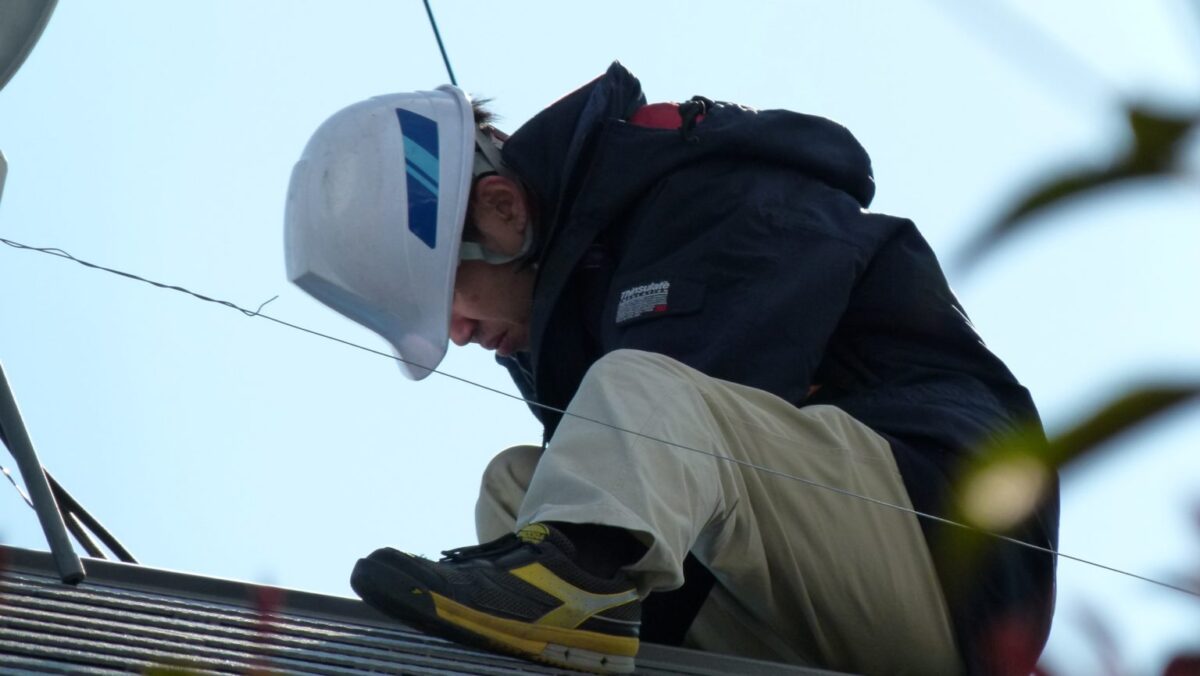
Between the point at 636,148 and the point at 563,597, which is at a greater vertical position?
the point at 636,148

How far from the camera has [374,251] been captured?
2.85 m

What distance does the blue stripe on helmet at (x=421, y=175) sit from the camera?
9.21ft

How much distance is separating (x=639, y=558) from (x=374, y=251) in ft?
3.97

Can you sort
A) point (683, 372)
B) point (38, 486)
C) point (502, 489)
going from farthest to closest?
1. point (502, 489)
2. point (683, 372)
3. point (38, 486)

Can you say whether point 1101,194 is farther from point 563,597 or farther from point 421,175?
point 421,175

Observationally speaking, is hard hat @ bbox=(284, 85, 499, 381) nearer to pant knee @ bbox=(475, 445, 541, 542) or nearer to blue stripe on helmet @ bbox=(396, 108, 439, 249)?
blue stripe on helmet @ bbox=(396, 108, 439, 249)

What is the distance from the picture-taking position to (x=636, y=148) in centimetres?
255

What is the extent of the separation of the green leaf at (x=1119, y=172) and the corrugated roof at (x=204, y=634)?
94cm

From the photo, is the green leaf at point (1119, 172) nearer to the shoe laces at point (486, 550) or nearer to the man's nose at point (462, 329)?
the shoe laces at point (486, 550)

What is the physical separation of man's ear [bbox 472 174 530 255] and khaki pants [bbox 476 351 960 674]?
2.88 ft

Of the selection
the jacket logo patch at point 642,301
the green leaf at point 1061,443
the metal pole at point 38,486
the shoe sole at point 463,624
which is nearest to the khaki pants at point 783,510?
the shoe sole at point 463,624

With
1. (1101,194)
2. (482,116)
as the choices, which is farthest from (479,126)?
(1101,194)

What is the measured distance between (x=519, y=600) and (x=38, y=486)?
484mm

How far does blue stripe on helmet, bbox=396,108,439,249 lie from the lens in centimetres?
281
